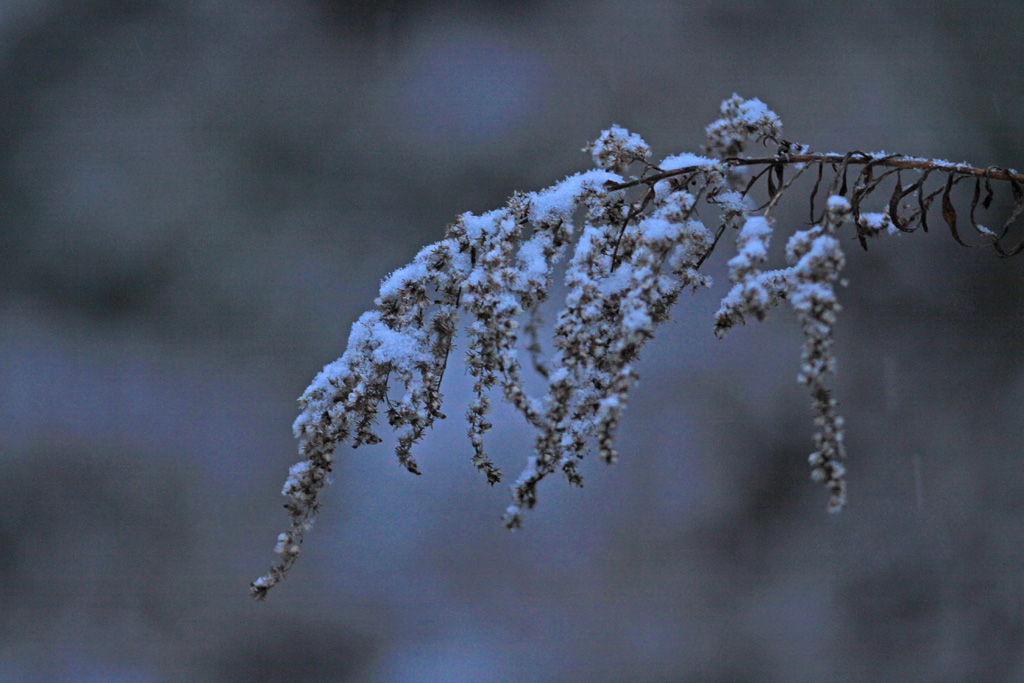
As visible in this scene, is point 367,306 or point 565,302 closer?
point 565,302

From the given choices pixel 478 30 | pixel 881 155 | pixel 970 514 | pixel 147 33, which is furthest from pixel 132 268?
pixel 970 514

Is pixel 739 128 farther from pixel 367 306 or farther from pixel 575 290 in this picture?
pixel 367 306

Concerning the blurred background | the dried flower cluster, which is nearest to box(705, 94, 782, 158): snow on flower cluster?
the dried flower cluster

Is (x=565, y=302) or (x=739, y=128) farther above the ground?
(x=739, y=128)

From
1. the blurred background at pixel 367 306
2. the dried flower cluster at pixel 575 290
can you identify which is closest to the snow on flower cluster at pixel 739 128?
the dried flower cluster at pixel 575 290

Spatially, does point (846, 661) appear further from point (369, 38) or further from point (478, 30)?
point (369, 38)

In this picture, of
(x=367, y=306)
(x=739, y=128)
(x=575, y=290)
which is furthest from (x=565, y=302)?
(x=367, y=306)

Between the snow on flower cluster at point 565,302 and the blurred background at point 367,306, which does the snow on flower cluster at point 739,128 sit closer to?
the snow on flower cluster at point 565,302

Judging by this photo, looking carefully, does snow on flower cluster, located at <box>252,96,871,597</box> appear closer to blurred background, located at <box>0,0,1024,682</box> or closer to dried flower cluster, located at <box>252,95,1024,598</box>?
dried flower cluster, located at <box>252,95,1024,598</box>
